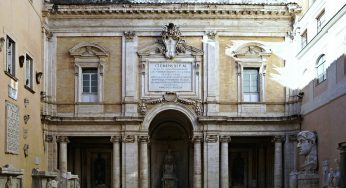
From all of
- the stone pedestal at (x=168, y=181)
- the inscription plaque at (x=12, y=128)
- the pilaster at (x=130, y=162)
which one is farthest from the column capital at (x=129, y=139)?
the inscription plaque at (x=12, y=128)

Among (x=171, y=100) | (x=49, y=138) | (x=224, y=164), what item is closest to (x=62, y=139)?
(x=49, y=138)

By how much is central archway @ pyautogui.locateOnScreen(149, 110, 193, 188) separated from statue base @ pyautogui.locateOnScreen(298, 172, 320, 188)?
9.64 m

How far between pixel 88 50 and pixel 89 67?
800 mm

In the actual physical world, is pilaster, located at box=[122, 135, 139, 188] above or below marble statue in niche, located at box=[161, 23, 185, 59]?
below

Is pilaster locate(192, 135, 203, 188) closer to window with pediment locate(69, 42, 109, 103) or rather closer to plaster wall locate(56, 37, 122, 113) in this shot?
plaster wall locate(56, 37, 122, 113)

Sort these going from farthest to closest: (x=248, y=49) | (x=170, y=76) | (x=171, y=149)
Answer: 1. (x=171, y=149)
2. (x=248, y=49)
3. (x=170, y=76)

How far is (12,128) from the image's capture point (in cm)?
2528

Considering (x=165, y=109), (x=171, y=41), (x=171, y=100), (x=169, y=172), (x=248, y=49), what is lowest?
(x=169, y=172)

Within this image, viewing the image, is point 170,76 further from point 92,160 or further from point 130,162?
point 92,160

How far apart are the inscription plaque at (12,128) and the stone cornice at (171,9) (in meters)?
7.80

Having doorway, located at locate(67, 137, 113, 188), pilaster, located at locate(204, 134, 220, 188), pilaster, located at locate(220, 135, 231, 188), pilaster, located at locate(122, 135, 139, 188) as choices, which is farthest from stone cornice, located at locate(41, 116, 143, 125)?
pilaster, located at locate(220, 135, 231, 188)

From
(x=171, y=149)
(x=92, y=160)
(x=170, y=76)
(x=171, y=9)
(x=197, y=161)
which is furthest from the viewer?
(x=92, y=160)

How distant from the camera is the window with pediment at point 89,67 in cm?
3253

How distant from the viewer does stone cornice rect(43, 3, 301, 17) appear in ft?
106
